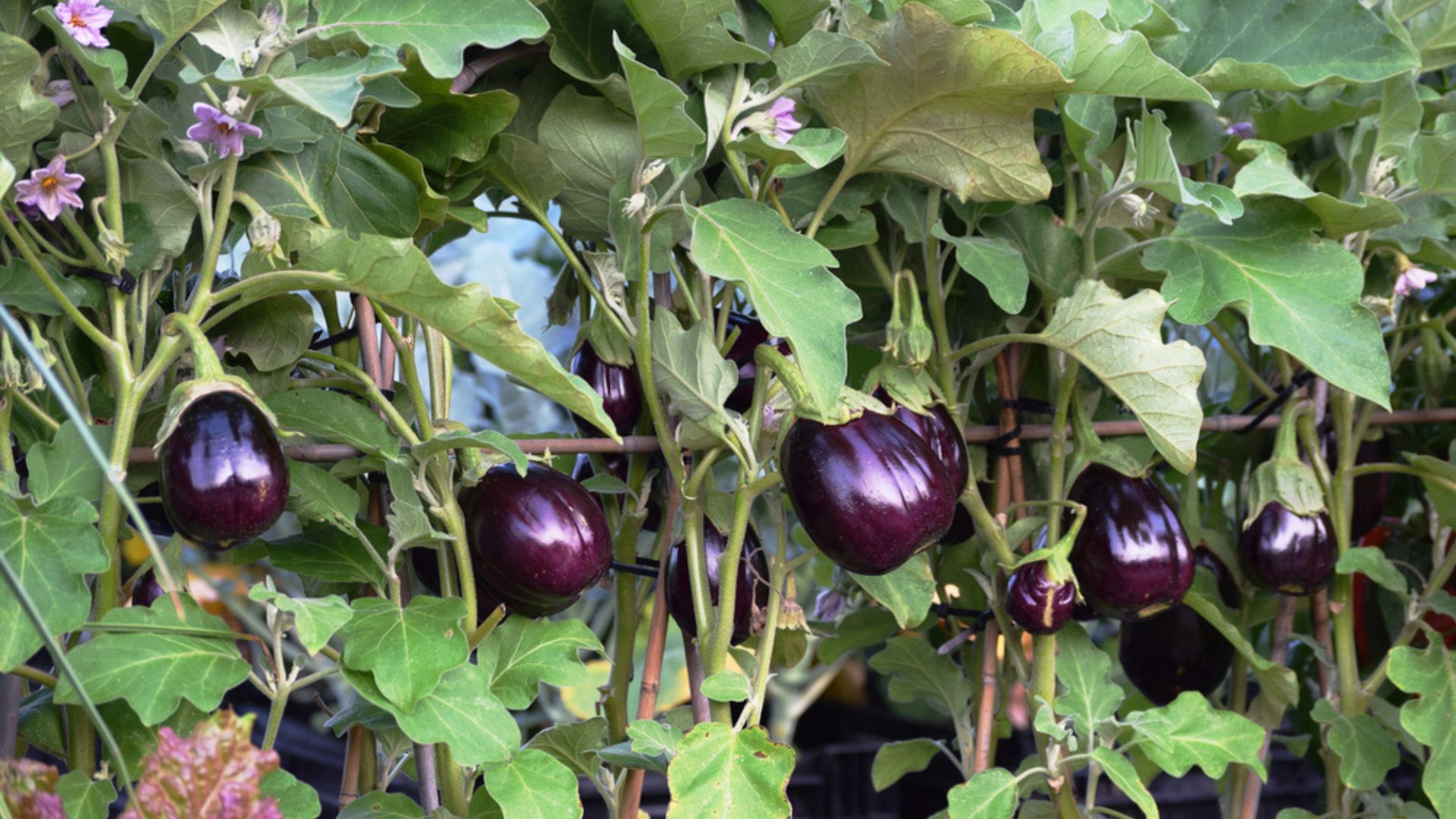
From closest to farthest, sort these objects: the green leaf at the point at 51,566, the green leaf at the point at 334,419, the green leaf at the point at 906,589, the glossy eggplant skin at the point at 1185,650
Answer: the green leaf at the point at 51,566 < the green leaf at the point at 334,419 < the green leaf at the point at 906,589 < the glossy eggplant skin at the point at 1185,650

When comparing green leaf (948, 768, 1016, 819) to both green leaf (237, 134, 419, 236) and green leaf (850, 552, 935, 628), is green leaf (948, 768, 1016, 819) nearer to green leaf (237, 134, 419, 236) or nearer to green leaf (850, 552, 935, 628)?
green leaf (850, 552, 935, 628)

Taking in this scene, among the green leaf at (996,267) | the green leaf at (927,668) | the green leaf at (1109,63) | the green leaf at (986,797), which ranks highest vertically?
the green leaf at (1109,63)

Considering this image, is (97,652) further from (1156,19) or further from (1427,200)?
(1427,200)

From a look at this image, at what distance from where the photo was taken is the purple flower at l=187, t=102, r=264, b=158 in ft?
1.63

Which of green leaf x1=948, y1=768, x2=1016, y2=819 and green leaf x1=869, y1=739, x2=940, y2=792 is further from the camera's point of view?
green leaf x1=869, y1=739, x2=940, y2=792

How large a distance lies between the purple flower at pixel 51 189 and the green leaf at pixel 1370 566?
70cm

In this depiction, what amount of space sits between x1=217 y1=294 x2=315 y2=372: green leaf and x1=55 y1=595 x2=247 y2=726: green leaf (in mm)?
131

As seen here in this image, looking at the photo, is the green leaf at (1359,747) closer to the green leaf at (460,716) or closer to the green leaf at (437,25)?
the green leaf at (460,716)

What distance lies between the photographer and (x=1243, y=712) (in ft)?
2.73

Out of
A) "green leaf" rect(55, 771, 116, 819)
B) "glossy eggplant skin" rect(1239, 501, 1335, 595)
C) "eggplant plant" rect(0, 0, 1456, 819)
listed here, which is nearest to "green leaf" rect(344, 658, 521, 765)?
"eggplant plant" rect(0, 0, 1456, 819)

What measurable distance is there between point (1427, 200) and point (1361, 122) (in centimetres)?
6

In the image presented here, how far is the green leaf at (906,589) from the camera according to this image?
2.20ft

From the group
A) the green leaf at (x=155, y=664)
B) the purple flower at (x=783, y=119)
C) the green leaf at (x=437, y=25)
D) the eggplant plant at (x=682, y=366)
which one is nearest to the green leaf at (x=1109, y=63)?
the eggplant plant at (x=682, y=366)

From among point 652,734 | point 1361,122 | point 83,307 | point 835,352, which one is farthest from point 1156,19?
point 83,307
